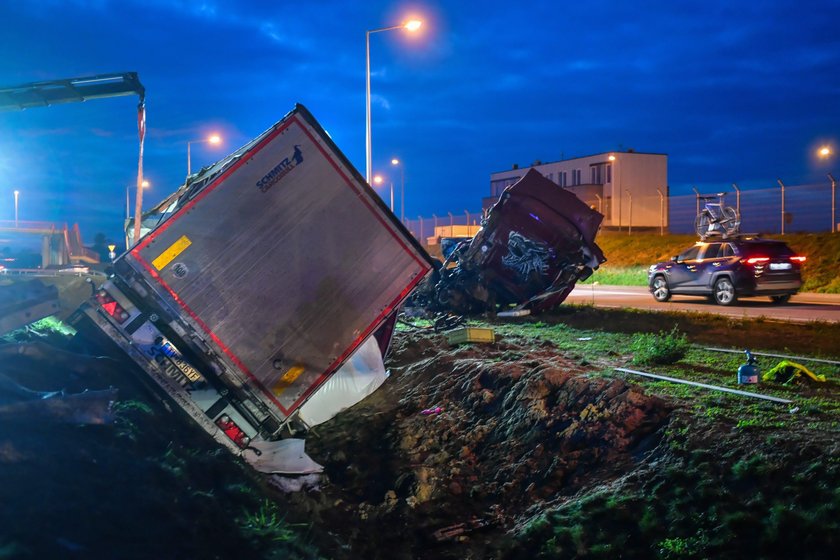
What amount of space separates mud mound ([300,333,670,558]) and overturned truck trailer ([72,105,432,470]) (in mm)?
1205

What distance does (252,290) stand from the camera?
22.5 ft

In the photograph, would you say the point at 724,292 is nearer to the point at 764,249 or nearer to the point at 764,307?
the point at 764,307

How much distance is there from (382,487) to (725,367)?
479cm

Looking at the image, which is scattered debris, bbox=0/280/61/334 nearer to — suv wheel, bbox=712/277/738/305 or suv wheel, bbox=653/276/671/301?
suv wheel, bbox=712/277/738/305

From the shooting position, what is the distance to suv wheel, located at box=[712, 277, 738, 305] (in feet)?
60.8

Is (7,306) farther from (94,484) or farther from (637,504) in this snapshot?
(637,504)

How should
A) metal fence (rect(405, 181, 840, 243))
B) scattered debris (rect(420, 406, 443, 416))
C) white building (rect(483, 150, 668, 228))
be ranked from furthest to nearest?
white building (rect(483, 150, 668, 228))
metal fence (rect(405, 181, 840, 243))
scattered debris (rect(420, 406, 443, 416))

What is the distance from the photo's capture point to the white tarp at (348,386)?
8.50 metres

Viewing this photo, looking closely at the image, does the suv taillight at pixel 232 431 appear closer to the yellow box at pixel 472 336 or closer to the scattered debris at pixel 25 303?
the scattered debris at pixel 25 303

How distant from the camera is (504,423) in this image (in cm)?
775

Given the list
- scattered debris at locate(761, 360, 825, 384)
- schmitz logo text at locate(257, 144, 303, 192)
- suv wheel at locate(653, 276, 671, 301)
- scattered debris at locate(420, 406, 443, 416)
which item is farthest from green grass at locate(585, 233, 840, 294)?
schmitz logo text at locate(257, 144, 303, 192)

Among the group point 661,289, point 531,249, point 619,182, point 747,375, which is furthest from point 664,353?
point 619,182

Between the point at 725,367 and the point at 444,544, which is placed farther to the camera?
the point at 725,367

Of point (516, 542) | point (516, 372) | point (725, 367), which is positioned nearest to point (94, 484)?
point (516, 542)
